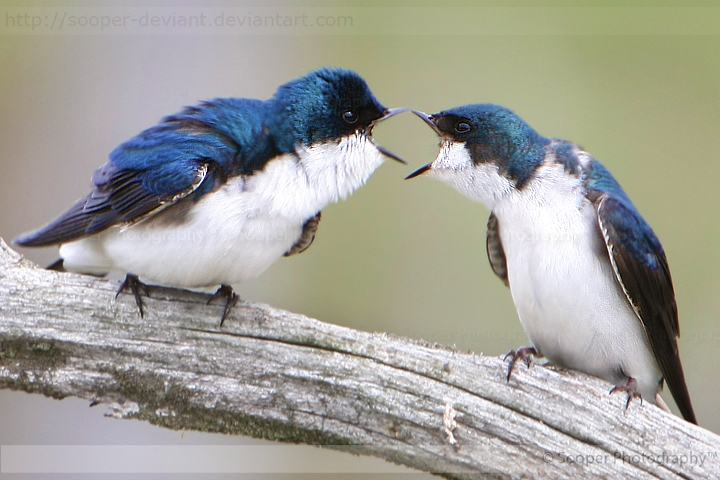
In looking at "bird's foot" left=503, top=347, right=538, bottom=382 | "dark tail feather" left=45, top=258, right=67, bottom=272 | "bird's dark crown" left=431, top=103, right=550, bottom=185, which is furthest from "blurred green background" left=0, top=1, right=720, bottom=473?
"bird's foot" left=503, top=347, right=538, bottom=382

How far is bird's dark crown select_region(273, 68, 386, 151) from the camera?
2.63 m

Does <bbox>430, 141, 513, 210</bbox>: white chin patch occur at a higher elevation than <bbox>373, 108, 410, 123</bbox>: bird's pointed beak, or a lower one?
lower

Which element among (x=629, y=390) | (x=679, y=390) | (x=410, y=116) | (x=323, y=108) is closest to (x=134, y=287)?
(x=323, y=108)

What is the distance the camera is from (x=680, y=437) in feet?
8.41

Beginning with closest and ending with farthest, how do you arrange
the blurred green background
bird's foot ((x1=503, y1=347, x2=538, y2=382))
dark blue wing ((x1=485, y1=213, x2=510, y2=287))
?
1. bird's foot ((x1=503, y1=347, x2=538, y2=382))
2. dark blue wing ((x1=485, y1=213, x2=510, y2=287))
3. the blurred green background

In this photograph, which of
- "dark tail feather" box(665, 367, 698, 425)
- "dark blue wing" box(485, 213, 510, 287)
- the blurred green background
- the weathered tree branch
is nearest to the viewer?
the weathered tree branch

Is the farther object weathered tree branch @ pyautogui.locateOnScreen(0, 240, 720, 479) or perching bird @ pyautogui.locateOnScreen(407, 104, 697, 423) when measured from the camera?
perching bird @ pyautogui.locateOnScreen(407, 104, 697, 423)

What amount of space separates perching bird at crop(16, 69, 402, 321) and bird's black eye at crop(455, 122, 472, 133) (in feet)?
0.80

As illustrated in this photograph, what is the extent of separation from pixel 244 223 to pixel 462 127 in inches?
28.3

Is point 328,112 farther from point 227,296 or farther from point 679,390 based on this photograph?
point 679,390

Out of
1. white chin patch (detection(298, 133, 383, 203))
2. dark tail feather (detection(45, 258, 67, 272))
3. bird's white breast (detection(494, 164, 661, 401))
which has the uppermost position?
white chin patch (detection(298, 133, 383, 203))

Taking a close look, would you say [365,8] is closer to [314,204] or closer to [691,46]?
[691,46]

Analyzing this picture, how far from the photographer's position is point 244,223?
99.3 inches

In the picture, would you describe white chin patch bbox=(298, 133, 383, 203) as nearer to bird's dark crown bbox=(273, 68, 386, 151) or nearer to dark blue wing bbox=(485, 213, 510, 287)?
bird's dark crown bbox=(273, 68, 386, 151)
